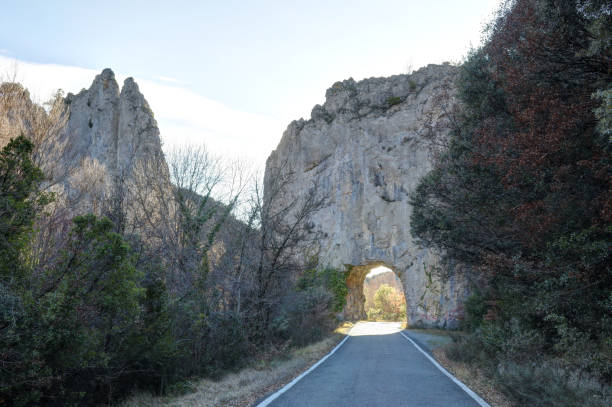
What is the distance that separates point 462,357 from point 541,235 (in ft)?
15.8

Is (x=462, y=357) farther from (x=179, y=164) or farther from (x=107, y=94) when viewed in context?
(x=107, y=94)

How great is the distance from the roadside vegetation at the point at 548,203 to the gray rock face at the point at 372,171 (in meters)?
26.9

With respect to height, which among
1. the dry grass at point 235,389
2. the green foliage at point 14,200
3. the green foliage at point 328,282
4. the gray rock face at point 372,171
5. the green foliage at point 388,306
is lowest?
the green foliage at point 388,306

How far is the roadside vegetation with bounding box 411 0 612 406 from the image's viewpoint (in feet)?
25.1

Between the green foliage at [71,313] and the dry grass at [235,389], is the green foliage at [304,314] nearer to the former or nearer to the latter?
the dry grass at [235,389]

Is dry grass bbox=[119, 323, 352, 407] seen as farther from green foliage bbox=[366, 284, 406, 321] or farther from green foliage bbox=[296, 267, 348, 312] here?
green foliage bbox=[366, 284, 406, 321]

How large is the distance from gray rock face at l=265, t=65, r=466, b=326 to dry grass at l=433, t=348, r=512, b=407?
26567mm

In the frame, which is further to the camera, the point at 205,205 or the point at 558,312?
the point at 205,205

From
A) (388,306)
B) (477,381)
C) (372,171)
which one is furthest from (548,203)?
(388,306)

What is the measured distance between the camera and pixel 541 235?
33.7ft

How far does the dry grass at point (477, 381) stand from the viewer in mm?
7395

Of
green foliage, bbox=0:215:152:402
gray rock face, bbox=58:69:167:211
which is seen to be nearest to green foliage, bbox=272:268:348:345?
green foliage, bbox=0:215:152:402

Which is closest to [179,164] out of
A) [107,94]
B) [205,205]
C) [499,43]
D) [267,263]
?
[205,205]

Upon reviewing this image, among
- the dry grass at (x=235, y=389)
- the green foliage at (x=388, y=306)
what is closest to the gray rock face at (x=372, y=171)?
the green foliage at (x=388, y=306)
